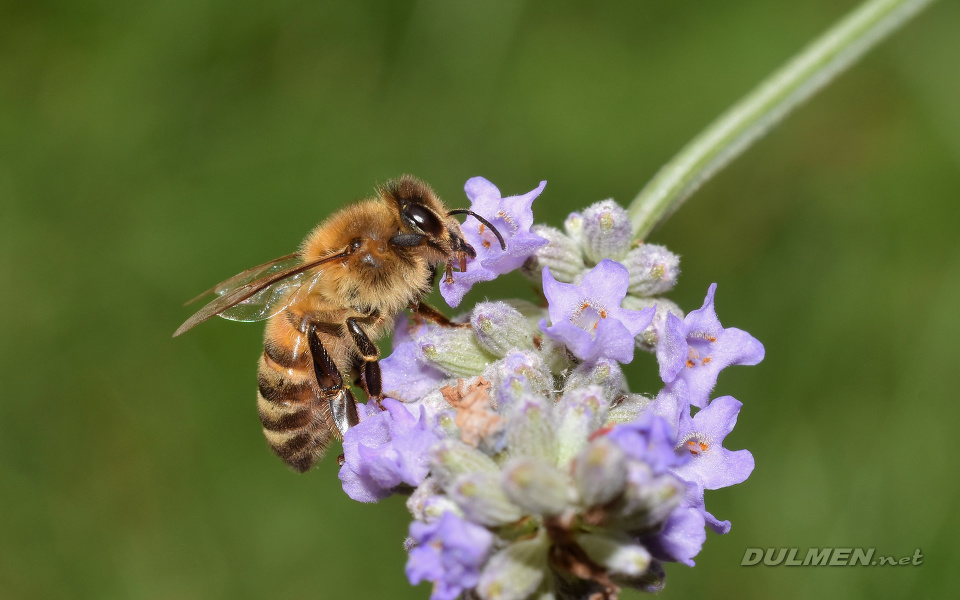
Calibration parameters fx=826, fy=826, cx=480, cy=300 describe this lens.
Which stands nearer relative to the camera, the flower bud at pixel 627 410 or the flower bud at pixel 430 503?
the flower bud at pixel 430 503

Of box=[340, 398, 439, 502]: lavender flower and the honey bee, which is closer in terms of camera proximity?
box=[340, 398, 439, 502]: lavender flower

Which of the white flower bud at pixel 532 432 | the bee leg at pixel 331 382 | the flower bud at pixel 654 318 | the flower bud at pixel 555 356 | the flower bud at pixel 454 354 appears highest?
the flower bud at pixel 654 318

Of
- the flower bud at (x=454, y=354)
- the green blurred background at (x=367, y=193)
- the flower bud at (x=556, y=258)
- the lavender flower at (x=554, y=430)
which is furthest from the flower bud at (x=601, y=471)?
the green blurred background at (x=367, y=193)

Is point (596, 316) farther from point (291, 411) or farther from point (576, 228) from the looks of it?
point (291, 411)

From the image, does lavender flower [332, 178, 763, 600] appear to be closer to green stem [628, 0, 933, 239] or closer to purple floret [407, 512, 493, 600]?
purple floret [407, 512, 493, 600]

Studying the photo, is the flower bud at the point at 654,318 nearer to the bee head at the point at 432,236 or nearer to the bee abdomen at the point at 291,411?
the bee head at the point at 432,236

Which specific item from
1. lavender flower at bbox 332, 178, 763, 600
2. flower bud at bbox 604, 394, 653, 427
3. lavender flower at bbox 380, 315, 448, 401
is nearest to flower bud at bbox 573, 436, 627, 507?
lavender flower at bbox 332, 178, 763, 600
